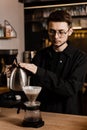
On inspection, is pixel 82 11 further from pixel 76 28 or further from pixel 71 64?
pixel 71 64

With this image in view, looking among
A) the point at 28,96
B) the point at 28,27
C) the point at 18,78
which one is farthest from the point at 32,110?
the point at 28,27

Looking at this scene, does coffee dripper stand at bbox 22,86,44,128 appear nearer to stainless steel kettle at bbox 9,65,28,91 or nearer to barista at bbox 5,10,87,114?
stainless steel kettle at bbox 9,65,28,91

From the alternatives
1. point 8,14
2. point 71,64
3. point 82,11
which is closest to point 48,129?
point 71,64

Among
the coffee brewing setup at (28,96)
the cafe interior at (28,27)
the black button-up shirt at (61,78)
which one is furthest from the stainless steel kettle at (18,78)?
the cafe interior at (28,27)

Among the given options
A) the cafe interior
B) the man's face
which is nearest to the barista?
the man's face

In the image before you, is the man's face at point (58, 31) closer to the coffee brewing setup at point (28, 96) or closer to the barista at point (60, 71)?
the barista at point (60, 71)

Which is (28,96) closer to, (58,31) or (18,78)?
(18,78)

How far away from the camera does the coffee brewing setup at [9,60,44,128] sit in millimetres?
1419

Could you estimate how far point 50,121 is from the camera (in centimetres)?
149

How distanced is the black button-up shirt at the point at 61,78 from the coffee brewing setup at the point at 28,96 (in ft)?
0.43

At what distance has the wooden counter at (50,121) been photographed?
1379 millimetres

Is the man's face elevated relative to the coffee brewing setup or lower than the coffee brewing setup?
elevated

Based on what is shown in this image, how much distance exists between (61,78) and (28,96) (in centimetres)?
35

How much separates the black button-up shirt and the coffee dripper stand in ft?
0.58
